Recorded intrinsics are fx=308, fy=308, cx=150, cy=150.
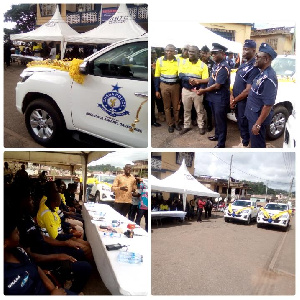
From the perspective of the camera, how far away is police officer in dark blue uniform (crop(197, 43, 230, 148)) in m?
2.40

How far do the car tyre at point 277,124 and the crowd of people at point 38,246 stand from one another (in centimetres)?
168

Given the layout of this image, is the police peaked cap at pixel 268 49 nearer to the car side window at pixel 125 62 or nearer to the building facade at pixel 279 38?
the building facade at pixel 279 38

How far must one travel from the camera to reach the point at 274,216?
6.79ft

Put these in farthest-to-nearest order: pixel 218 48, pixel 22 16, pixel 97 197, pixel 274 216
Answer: pixel 97 197 < pixel 218 48 < pixel 22 16 < pixel 274 216

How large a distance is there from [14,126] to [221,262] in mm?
1818

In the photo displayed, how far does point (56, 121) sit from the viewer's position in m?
2.44

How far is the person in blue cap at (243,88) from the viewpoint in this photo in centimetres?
227

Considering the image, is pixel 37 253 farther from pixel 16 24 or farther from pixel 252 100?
pixel 252 100

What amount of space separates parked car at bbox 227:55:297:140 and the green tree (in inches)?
61.8

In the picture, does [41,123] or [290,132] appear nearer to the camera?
[290,132]

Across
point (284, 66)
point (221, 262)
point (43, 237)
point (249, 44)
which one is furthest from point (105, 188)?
point (284, 66)

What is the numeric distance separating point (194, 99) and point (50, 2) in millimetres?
1254

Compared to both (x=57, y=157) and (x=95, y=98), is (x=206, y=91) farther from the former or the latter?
(x=57, y=157)

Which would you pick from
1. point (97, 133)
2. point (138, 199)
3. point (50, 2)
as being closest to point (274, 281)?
point (138, 199)
